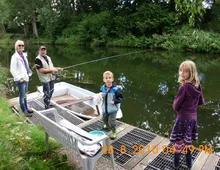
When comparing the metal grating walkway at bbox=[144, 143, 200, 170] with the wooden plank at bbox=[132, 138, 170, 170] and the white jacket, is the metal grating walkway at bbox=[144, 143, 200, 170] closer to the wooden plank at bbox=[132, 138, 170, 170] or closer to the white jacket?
the wooden plank at bbox=[132, 138, 170, 170]

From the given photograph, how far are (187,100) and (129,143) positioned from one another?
1593mm

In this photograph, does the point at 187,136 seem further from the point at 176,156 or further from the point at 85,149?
the point at 85,149

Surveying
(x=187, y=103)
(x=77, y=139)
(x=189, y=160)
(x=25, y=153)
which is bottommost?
(x=189, y=160)

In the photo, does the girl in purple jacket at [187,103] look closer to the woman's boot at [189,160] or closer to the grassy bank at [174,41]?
the woman's boot at [189,160]

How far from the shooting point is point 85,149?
2.53 m

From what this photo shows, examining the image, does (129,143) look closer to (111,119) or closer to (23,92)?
(111,119)

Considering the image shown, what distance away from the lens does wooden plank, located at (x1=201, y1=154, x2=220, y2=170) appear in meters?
3.25

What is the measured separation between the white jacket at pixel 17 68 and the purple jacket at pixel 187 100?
11.2 ft

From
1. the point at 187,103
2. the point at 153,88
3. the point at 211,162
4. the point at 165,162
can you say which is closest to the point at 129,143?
the point at 165,162

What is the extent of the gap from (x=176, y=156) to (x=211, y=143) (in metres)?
2.39

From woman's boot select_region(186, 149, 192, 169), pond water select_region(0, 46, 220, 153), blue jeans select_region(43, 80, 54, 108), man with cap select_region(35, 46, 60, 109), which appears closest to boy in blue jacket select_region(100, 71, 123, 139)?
woman's boot select_region(186, 149, 192, 169)

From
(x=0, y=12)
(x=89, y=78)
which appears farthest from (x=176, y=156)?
(x=0, y=12)

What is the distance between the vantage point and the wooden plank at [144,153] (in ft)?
10.9

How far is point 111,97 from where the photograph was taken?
3754 millimetres
